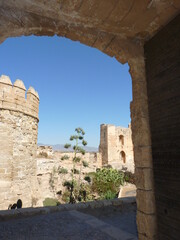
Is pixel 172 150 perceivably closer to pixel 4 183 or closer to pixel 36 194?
pixel 4 183

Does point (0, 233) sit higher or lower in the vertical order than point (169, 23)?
lower

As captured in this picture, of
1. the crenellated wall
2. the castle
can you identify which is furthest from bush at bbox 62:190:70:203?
the crenellated wall

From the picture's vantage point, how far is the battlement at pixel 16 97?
7133 millimetres

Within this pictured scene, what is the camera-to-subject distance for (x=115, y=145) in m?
25.6

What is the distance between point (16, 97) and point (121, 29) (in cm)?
607

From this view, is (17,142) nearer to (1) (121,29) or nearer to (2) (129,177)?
(1) (121,29)

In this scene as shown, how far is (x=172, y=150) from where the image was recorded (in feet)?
6.91

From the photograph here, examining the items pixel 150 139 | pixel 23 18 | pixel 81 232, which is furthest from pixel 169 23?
pixel 81 232

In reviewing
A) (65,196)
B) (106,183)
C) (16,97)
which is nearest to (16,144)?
(16,97)

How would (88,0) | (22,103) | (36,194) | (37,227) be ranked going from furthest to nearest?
(36,194) → (22,103) → (37,227) → (88,0)

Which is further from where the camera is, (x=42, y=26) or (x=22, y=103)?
(x=22, y=103)

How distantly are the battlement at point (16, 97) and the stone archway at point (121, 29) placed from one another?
5.50 m

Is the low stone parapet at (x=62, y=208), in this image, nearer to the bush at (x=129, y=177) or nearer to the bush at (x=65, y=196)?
the bush at (x=65, y=196)

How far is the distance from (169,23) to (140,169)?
6.43 ft
